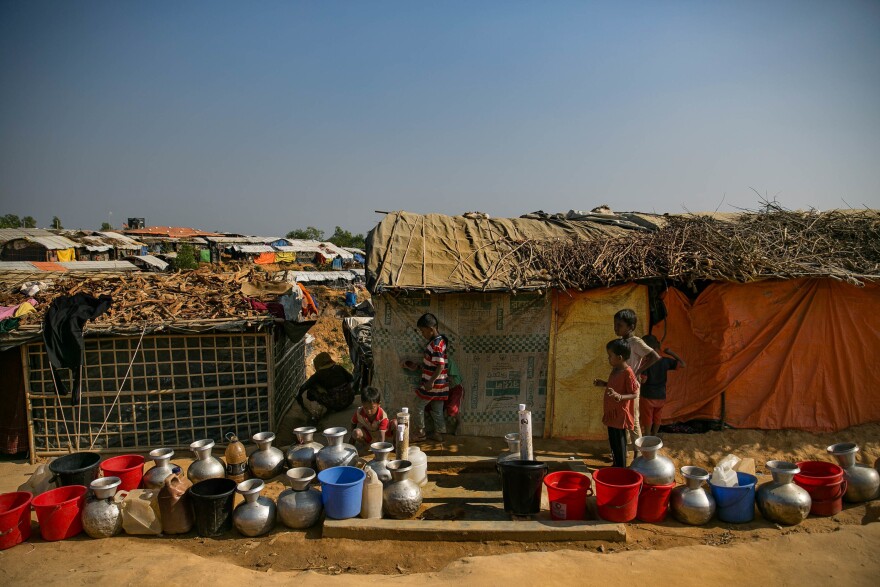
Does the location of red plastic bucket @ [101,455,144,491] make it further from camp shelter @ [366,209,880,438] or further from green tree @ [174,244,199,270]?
green tree @ [174,244,199,270]

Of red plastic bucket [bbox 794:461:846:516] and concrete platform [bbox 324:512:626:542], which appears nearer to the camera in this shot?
concrete platform [bbox 324:512:626:542]

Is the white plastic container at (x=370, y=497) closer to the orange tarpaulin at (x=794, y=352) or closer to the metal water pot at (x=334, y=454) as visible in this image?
the metal water pot at (x=334, y=454)

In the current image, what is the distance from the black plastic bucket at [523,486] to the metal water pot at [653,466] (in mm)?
883

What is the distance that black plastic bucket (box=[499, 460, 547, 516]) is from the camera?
4876mm

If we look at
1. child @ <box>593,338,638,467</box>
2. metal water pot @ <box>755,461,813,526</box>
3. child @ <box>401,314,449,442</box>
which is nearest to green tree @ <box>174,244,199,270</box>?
child @ <box>401,314,449,442</box>

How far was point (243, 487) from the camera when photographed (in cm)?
484

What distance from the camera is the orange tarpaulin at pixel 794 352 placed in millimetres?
6816

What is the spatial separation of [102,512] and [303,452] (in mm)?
1823

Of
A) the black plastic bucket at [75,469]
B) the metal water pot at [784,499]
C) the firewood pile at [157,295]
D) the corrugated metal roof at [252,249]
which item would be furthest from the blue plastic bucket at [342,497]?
the corrugated metal roof at [252,249]

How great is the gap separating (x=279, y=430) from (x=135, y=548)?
3.15 m

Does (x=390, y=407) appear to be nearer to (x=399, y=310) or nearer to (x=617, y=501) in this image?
(x=399, y=310)

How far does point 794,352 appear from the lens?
270 inches

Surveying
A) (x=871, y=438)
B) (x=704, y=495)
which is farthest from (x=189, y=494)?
(x=871, y=438)

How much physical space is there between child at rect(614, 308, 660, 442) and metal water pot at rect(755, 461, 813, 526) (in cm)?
120
